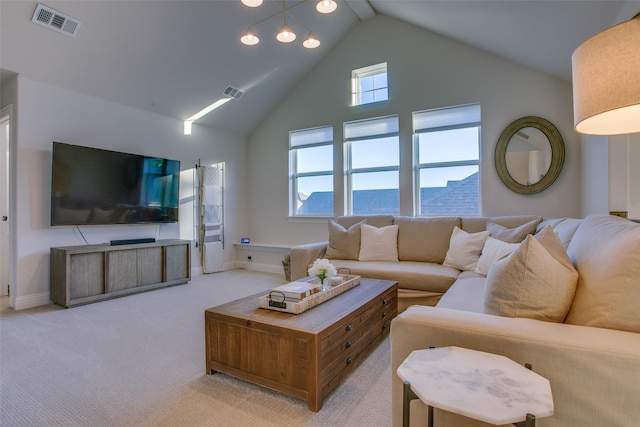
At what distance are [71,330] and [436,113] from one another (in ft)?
15.6

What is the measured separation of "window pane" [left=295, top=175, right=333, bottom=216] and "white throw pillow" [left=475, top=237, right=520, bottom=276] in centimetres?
263

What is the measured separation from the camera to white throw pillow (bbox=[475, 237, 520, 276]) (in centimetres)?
274

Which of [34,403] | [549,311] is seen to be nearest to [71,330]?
[34,403]

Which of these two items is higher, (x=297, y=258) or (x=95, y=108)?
(x=95, y=108)

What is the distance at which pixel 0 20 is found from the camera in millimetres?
2887

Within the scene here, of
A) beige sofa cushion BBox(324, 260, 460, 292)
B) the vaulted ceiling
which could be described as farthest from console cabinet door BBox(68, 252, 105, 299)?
beige sofa cushion BBox(324, 260, 460, 292)

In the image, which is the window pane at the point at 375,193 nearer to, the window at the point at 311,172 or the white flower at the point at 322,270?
the window at the point at 311,172

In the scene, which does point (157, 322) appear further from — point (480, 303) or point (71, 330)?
point (480, 303)

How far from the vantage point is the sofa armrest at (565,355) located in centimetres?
98

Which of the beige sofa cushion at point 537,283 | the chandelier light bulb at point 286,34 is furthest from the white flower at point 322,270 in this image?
the chandelier light bulb at point 286,34

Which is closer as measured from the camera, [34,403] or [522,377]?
[522,377]

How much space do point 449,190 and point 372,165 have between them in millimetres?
1175

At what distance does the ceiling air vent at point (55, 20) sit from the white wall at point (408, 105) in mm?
3033

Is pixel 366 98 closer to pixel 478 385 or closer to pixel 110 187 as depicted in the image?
pixel 110 187
